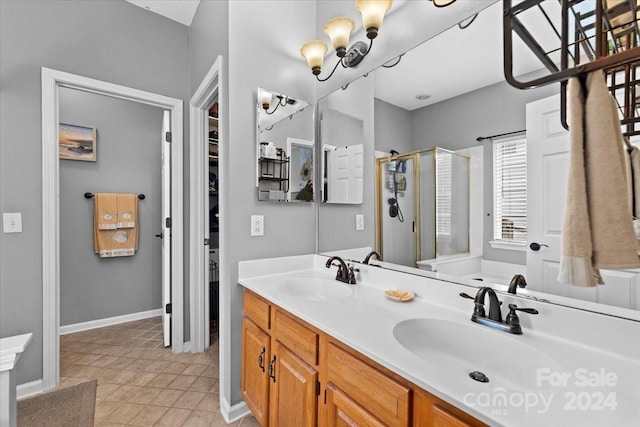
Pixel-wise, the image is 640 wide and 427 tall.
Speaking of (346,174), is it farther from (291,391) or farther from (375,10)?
(291,391)

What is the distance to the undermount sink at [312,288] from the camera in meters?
1.61

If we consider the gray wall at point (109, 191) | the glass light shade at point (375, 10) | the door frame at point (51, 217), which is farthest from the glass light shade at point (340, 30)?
the gray wall at point (109, 191)

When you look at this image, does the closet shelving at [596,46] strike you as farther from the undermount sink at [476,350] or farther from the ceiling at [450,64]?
the undermount sink at [476,350]

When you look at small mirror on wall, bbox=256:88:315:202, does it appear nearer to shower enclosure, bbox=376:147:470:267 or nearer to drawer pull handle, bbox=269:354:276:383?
shower enclosure, bbox=376:147:470:267

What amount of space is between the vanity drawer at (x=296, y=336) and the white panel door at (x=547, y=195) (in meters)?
0.81

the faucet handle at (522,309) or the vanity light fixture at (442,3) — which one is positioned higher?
the vanity light fixture at (442,3)

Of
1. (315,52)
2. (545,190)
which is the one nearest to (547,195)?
(545,190)

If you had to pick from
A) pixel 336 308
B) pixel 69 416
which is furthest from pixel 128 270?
Result: pixel 336 308

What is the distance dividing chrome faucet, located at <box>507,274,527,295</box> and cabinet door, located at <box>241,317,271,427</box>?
3.48 feet

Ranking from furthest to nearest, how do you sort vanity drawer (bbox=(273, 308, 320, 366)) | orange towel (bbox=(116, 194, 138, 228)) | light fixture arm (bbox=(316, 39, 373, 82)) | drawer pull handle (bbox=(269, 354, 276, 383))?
orange towel (bbox=(116, 194, 138, 228)) < light fixture arm (bbox=(316, 39, 373, 82)) < drawer pull handle (bbox=(269, 354, 276, 383)) < vanity drawer (bbox=(273, 308, 320, 366))

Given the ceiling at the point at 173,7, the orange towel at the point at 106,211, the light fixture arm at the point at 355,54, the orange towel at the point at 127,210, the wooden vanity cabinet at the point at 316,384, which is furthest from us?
the orange towel at the point at 127,210

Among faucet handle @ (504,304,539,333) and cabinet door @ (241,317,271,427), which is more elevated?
faucet handle @ (504,304,539,333)

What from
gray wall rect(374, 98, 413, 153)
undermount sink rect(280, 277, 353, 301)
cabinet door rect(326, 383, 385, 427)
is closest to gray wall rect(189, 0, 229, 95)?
gray wall rect(374, 98, 413, 153)

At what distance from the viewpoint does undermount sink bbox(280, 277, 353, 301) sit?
1.61 meters
